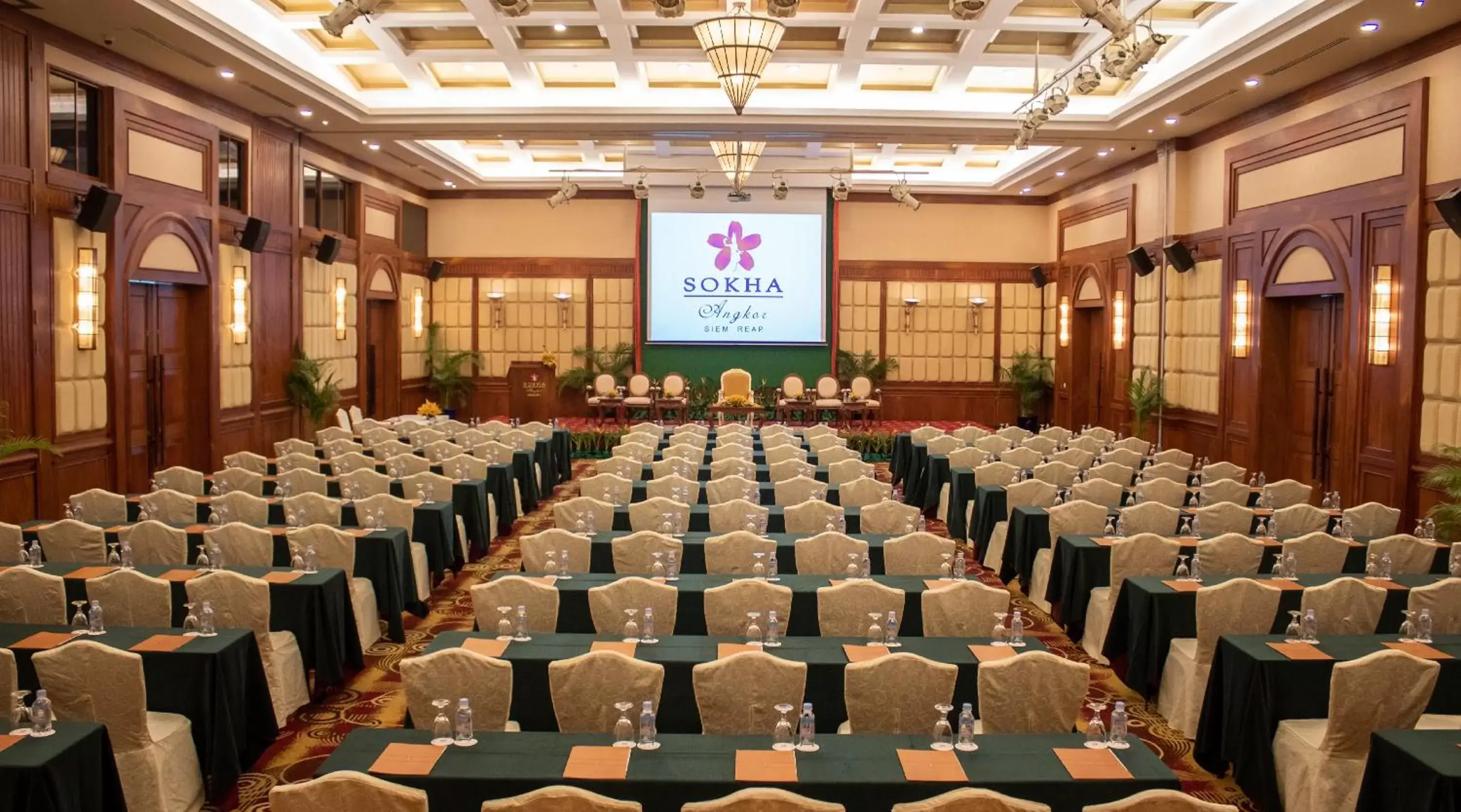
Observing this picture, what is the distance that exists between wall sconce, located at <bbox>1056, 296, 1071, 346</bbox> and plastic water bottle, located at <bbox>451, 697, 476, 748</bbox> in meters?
17.9

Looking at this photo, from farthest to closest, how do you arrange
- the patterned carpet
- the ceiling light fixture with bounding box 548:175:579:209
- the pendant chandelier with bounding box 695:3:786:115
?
1. the ceiling light fixture with bounding box 548:175:579:209
2. the pendant chandelier with bounding box 695:3:786:115
3. the patterned carpet

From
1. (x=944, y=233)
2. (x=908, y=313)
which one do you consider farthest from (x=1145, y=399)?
(x=944, y=233)

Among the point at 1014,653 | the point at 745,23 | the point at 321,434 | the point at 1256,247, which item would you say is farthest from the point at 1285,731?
the point at 321,434

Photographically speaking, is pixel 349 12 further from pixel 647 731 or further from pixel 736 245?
pixel 736 245

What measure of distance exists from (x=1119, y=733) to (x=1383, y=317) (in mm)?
8890

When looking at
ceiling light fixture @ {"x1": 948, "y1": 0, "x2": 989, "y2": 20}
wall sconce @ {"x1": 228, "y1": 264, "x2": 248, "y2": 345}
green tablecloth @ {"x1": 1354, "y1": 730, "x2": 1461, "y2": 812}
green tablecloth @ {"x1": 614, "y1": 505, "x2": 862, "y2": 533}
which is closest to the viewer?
green tablecloth @ {"x1": 1354, "y1": 730, "x2": 1461, "y2": 812}

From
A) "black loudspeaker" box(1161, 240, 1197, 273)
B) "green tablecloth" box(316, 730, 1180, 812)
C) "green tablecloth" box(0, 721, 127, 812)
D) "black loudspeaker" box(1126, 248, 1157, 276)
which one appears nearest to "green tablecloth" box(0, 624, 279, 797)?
"green tablecloth" box(0, 721, 127, 812)

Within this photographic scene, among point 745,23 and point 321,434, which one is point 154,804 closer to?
point 745,23

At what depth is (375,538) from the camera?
7.30 metres

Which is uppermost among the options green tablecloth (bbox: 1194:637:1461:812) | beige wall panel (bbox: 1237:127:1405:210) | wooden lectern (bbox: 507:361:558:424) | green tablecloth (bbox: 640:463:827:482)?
beige wall panel (bbox: 1237:127:1405:210)

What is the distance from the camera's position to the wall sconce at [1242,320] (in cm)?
1363

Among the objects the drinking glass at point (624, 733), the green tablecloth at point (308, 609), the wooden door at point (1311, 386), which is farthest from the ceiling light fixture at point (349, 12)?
the wooden door at point (1311, 386)

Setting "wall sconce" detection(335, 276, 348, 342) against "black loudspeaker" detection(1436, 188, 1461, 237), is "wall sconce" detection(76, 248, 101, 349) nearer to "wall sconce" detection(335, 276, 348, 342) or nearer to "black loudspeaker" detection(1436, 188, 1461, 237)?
"wall sconce" detection(335, 276, 348, 342)

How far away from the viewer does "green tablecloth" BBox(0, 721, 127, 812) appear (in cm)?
363
